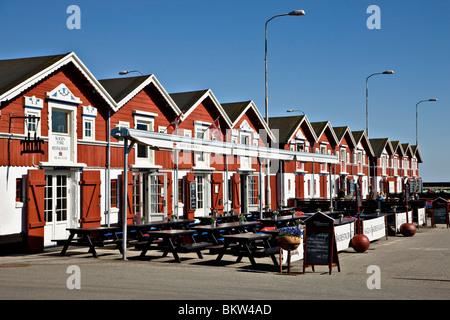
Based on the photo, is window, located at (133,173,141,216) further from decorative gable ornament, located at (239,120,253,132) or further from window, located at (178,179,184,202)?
decorative gable ornament, located at (239,120,253,132)

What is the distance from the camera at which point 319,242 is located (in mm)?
12812

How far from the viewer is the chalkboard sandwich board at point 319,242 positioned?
12.7 meters

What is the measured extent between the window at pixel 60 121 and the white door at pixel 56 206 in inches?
59.3

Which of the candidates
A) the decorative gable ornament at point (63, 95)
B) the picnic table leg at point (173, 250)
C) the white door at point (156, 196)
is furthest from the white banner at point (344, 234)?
the decorative gable ornament at point (63, 95)

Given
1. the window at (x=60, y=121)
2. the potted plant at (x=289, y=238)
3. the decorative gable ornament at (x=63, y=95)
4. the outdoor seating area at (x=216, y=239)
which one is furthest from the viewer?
the window at (x=60, y=121)

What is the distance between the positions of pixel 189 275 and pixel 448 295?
514 centimetres

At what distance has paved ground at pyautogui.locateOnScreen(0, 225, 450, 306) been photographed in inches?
373

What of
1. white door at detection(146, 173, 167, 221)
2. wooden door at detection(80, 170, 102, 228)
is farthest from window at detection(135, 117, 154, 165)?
wooden door at detection(80, 170, 102, 228)

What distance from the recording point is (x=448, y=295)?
9703mm

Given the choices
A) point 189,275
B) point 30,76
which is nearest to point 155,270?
point 189,275

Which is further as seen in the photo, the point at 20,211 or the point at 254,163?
A: the point at 254,163

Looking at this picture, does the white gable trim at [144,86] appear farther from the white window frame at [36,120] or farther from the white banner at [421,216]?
the white banner at [421,216]

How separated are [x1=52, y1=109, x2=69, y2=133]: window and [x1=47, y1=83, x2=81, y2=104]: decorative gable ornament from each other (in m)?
0.43
